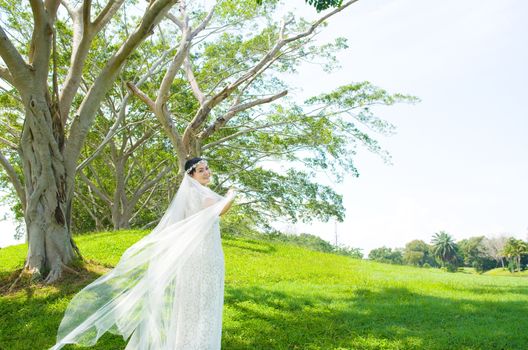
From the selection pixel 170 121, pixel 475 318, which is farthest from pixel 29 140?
pixel 475 318

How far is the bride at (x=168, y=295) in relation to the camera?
4.76 metres

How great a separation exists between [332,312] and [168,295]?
3774mm

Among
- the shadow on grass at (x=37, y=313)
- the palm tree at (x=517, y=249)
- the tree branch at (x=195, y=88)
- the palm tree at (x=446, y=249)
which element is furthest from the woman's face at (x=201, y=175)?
the palm tree at (x=446, y=249)

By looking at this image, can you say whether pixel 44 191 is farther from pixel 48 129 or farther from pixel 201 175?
pixel 201 175

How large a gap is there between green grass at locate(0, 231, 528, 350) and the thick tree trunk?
55 cm

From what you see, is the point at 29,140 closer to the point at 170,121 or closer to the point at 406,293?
the point at 170,121

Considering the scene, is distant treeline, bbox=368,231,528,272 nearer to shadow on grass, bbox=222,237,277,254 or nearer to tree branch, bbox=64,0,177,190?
shadow on grass, bbox=222,237,277,254

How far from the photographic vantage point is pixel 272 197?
69.2 ft

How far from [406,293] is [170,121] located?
18.9 ft

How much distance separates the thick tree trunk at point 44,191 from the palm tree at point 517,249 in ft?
206

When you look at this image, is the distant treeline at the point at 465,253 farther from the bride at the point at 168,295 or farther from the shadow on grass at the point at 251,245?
the bride at the point at 168,295

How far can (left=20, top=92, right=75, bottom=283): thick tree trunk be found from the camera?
9.35 metres

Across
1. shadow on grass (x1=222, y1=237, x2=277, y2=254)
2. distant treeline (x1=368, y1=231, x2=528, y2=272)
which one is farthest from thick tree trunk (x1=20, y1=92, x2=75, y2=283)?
distant treeline (x1=368, y1=231, x2=528, y2=272)

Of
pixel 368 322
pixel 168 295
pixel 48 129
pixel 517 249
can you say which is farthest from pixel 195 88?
pixel 517 249
